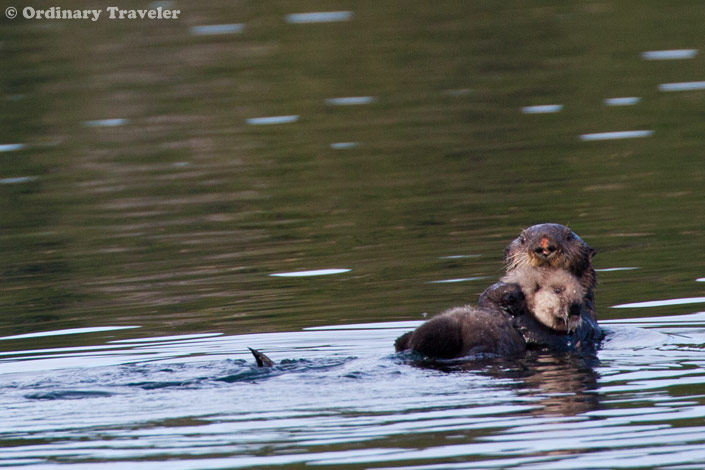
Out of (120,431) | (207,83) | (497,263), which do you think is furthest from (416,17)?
(120,431)

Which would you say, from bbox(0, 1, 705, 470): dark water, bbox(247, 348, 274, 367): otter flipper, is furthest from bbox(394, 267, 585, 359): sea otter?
bbox(247, 348, 274, 367): otter flipper

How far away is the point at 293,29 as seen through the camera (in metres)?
25.0

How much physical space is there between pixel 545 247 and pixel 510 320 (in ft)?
1.69

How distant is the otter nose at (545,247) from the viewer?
7.45 meters

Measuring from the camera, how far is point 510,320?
7.23 m

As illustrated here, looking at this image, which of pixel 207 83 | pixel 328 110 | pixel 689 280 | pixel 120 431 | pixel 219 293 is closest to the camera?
pixel 120 431

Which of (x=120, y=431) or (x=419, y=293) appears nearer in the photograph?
(x=120, y=431)

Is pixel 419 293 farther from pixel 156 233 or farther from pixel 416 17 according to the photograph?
pixel 416 17

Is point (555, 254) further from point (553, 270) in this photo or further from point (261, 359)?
point (261, 359)

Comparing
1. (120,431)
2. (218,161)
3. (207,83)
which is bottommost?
(120,431)

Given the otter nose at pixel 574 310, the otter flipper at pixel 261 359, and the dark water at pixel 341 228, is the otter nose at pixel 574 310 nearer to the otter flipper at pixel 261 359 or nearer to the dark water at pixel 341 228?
the dark water at pixel 341 228

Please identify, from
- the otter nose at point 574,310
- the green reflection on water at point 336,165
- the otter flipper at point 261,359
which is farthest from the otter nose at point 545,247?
the otter flipper at point 261,359

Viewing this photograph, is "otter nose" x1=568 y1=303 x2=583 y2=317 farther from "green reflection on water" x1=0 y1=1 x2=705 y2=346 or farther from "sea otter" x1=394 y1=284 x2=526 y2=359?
"green reflection on water" x1=0 y1=1 x2=705 y2=346

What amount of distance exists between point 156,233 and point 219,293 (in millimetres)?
2560
